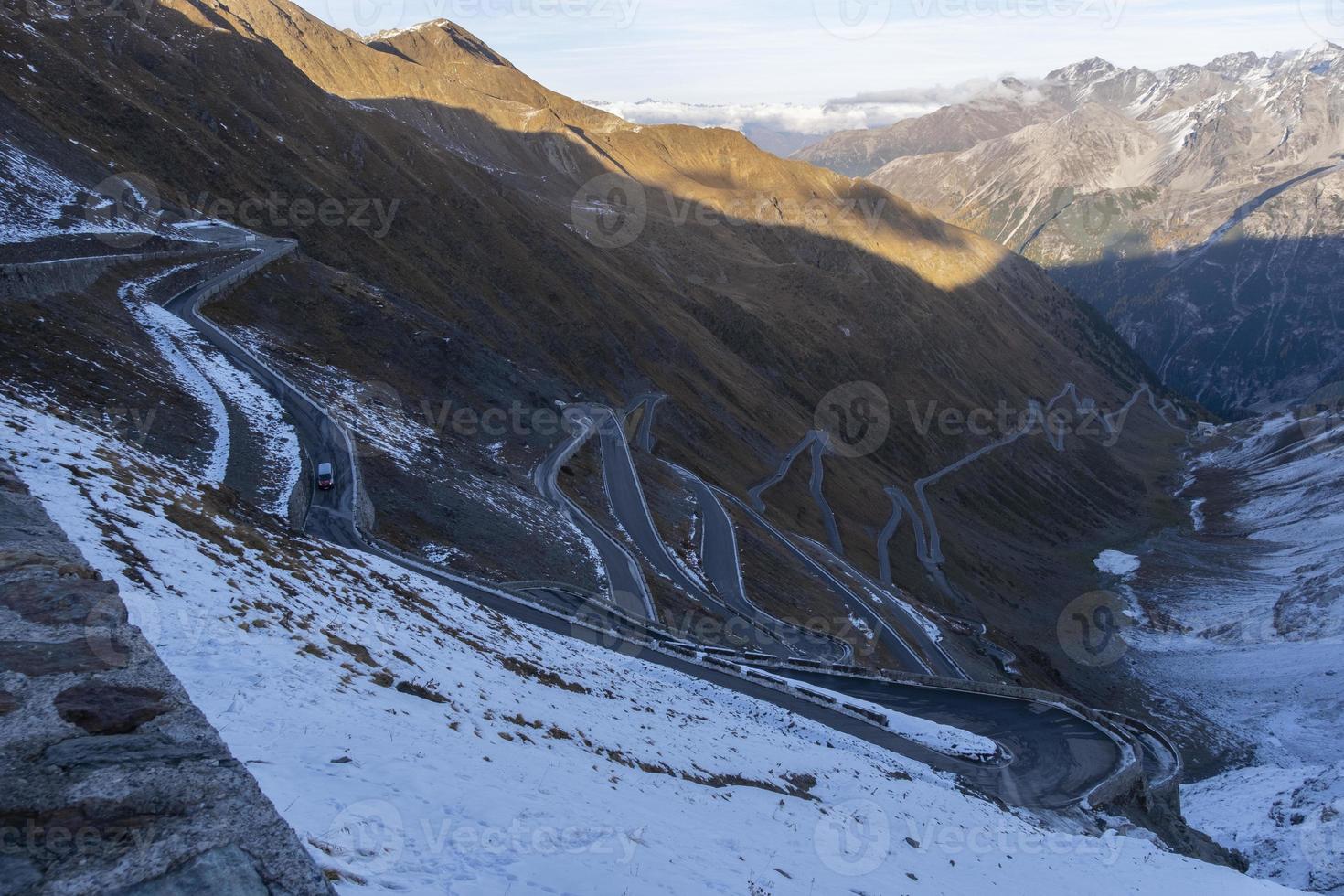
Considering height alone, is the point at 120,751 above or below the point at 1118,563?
below

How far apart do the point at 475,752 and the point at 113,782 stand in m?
5.14

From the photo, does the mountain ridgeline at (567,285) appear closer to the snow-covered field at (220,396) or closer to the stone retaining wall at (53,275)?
the snow-covered field at (220,396)

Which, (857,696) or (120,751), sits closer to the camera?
(120,751)

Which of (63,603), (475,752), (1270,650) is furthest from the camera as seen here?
(1270,650)

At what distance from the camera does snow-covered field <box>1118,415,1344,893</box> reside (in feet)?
105

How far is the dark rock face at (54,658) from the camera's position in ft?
18.9

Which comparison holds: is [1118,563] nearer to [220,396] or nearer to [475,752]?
[220,396]

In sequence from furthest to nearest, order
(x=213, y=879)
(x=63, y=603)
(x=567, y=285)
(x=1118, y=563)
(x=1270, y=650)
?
(x=1118, y=563)
(x=567, y=285)
(x=1270, y=650)
(x=63, y=603)
(x=213, y=879)

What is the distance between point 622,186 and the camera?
146m

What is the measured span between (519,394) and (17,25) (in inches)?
1543

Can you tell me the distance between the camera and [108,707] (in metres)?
5.62

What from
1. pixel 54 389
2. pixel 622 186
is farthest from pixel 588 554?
pixel 622 186

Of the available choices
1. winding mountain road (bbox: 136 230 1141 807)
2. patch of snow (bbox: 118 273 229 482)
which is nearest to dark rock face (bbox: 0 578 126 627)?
winding mountain road (bbox: 136 230 1141 807)

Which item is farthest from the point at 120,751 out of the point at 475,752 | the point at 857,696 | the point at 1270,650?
the point at 1270,650
